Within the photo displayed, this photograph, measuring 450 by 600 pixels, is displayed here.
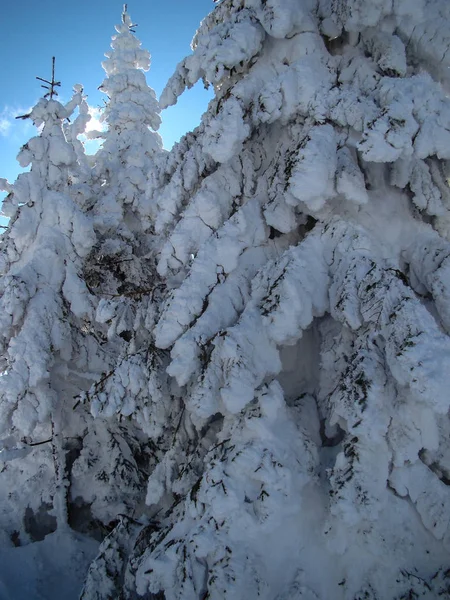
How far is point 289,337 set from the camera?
14.3ft

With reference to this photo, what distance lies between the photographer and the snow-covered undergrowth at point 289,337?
3.71 meters

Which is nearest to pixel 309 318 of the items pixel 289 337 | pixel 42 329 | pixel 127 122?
pixel 289 337

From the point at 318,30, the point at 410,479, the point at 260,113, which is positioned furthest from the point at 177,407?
the point at 318,30

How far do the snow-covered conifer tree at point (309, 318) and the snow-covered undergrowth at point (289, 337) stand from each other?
0.02 metres

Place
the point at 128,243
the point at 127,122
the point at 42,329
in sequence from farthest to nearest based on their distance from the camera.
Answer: the point at 127,122 < the point at 128,243 < the point at 42,329

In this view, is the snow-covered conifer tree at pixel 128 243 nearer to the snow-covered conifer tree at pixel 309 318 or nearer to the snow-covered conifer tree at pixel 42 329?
the snow-covered conifer tree at pixel 309 318

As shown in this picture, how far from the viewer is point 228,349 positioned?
14.1 feet

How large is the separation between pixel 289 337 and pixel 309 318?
0.32m

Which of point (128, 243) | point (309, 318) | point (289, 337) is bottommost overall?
point (289, 337)

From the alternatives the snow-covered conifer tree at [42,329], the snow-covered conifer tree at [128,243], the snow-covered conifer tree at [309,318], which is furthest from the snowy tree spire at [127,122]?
the snow-covered conifer tree at [309,318]

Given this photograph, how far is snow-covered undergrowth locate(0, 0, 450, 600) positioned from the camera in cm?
371

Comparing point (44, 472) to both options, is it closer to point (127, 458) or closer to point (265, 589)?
point (127, 458)

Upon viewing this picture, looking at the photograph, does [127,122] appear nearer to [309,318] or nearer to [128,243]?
[128,243]

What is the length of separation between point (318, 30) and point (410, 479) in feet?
19.7
